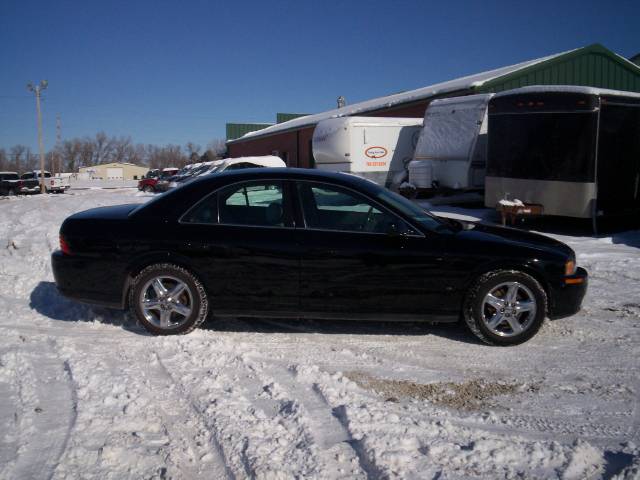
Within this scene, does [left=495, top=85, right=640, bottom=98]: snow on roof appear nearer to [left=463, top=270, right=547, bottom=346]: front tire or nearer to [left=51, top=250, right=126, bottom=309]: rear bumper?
[left=463, top=270, right=547, bottom=346]: front tire

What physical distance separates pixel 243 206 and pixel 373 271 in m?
1.31

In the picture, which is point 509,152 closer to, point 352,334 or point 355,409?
point 352,334

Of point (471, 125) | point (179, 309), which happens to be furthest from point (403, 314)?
point (471, 125)

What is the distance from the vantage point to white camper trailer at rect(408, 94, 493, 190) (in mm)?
13602

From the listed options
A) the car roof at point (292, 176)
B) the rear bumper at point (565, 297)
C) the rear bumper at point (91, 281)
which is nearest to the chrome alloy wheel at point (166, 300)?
the rear bumper at point (91, 281)

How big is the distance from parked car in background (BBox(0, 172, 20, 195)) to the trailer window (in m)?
34.0

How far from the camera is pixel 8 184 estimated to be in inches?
1420

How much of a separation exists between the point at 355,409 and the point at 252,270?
1.68 metres

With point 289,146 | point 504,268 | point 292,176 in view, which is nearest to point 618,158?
point 504,268

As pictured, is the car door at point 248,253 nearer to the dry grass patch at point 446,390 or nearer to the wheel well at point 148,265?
the wheel well at point 148,265

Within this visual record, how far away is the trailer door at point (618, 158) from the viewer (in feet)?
32.8

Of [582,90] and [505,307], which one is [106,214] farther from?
[582,90]

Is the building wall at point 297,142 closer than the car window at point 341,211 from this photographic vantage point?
No

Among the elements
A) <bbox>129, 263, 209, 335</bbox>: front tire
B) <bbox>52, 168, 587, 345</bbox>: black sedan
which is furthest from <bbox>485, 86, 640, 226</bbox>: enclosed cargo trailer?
<bbox>129, 263, 209, 335</bbox>: front tire
